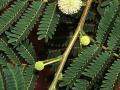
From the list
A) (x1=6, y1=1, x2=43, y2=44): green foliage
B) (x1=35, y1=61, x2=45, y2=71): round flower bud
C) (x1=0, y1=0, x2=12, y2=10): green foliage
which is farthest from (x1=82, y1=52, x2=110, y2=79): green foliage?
(x1=0, y1=0, x2=12, y2=10): green foliage

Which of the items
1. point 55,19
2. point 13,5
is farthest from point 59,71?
point 13,5

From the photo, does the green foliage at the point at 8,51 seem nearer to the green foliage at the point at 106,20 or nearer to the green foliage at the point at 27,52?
the green foliage at the point at 27,52

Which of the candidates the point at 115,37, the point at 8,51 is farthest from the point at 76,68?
the point at 8,51

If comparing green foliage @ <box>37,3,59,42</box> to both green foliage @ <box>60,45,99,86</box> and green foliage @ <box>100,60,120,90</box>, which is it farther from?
green foliage @ <box>100,60,120,90</box>

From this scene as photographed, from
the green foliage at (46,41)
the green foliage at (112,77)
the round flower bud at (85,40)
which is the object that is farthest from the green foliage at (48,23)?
the green foliage at (112,77)

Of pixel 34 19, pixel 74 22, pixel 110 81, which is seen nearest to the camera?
pixel 110 81

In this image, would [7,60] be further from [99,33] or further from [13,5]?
[99,33]
